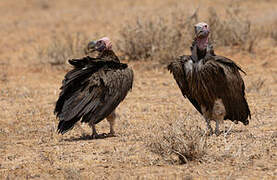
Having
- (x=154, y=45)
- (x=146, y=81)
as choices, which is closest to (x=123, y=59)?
(x=154, y=45)

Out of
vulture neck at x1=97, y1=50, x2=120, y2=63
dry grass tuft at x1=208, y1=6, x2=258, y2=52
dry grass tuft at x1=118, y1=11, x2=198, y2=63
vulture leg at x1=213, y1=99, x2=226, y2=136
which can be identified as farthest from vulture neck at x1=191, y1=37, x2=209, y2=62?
dry grass tuft at x1=208, y1=6, x2=258, y2=52

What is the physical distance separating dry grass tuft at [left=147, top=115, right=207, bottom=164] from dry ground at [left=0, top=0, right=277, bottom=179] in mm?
101

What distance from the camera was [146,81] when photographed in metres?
12.4

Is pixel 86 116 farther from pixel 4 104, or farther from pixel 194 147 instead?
pixel 4 104

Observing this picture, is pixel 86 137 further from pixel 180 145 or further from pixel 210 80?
pixel 180 145

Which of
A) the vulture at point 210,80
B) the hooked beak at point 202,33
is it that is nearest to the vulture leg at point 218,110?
the vulture at point 210,80

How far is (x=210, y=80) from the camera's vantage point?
7297 millimetres

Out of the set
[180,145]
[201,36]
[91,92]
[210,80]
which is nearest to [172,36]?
[201,36]

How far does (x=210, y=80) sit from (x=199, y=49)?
455 millimetres

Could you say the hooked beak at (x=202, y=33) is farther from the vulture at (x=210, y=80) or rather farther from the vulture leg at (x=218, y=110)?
the vulture leg at (x=218, y=110)

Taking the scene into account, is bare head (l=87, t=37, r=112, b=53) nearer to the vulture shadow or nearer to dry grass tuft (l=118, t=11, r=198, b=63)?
the vulture shadow

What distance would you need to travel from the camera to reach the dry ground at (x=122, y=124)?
6.04m

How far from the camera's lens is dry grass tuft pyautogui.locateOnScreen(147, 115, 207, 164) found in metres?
6.08

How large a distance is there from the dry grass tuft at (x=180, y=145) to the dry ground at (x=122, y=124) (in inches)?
4.0
